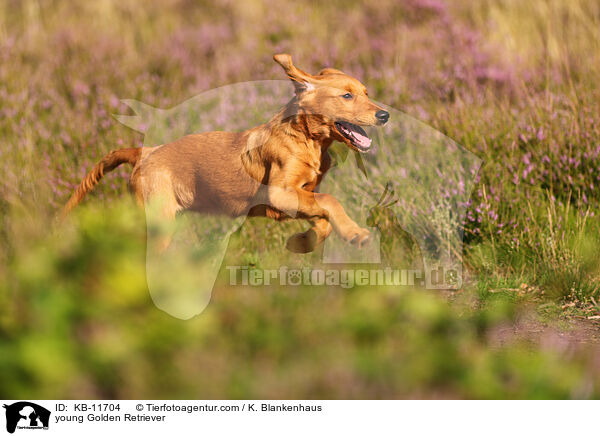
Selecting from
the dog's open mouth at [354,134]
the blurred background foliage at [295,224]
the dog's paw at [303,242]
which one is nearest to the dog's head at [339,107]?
the dog's open mouth at [354,134]

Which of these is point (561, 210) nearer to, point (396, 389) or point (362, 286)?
point (362, 286)

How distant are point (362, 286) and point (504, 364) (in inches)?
26.6

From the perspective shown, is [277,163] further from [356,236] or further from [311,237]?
[356,236]

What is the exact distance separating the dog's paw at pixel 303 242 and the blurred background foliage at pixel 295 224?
16.0 inches

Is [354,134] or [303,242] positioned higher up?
[354,134]

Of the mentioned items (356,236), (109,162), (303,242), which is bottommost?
(356,236)

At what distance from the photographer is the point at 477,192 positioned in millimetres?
4754

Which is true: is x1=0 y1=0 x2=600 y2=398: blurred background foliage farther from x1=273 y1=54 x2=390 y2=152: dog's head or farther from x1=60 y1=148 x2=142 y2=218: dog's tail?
x1=273 y1=54 x2=390 y2=152: dog's head

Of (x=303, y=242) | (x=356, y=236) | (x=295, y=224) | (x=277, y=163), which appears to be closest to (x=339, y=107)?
(x=277, y=163)

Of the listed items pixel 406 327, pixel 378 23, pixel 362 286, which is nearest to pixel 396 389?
pixel 406 327

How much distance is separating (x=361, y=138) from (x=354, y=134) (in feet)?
0.14

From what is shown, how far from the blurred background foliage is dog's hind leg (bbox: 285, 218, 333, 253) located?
42 cm

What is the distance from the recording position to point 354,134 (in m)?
3.36

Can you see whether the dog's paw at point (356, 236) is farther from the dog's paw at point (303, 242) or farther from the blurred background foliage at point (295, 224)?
the blurred background foliage at point (295, 224)
